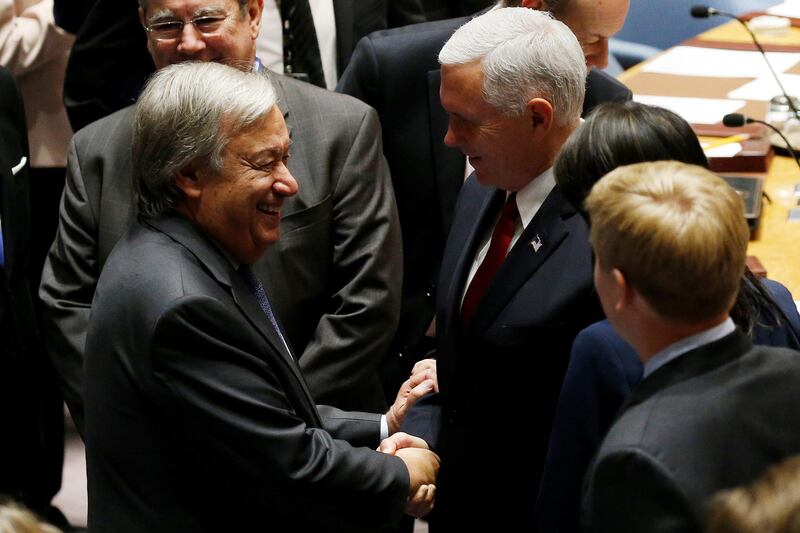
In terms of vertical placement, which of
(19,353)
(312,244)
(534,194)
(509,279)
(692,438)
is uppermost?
(692,438)

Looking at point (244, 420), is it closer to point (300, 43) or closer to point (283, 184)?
point (283, 184)

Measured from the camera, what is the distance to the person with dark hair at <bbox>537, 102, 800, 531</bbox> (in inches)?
78.6

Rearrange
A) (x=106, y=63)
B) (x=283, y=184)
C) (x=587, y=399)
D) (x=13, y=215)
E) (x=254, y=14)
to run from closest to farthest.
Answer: (x=587, y=399)
(x=283, y=184)
(x=254, y=14)
(x=13, y=215)
(x=106, y=63)

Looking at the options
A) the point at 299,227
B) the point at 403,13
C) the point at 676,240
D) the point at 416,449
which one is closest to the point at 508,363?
the point at 416,449

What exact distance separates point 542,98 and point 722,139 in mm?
2226

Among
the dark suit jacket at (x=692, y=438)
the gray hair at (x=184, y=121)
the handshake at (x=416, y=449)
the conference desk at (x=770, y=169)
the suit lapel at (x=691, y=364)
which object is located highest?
the gray hair at (x=184, y=121)

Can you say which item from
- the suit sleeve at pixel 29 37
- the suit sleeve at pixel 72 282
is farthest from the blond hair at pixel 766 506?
the suit sleeve at pixel 29 37

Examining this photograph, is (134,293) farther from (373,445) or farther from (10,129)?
(10,129)

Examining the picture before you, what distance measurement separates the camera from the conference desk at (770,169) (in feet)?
12.0

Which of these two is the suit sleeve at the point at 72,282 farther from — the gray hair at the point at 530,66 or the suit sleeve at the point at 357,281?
the gray hair at the point at 530,66

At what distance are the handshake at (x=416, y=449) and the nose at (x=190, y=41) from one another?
932mm

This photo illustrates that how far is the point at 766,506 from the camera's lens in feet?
4.33

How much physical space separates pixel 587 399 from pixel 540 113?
738 mm

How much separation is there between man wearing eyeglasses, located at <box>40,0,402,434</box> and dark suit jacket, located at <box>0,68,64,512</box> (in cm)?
41
